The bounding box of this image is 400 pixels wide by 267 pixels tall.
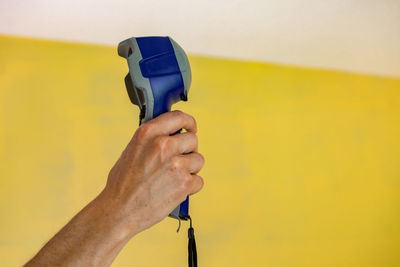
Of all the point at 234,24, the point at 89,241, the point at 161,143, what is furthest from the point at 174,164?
the point at 234,24

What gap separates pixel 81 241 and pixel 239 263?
1397 millimetres

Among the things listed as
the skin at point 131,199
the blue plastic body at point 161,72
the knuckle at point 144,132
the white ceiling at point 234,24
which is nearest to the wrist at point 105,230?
the skin at point 131,199

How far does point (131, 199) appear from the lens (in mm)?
492

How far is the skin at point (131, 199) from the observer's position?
0.47m

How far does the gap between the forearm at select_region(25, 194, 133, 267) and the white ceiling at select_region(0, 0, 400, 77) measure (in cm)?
116

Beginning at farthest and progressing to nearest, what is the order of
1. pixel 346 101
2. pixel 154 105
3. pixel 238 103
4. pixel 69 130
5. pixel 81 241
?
pixel 346 101, pixel 238 103, pixel 69 130, pixel 154 105, pixel 81 241

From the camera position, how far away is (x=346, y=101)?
2088 millimetres

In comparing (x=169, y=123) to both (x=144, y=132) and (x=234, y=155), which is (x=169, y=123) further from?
(x=234, y=155)

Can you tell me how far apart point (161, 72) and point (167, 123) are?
0.58 feet

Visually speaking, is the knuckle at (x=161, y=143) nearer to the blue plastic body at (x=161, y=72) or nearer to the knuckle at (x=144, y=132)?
the knuckle at (x=144, y=132)

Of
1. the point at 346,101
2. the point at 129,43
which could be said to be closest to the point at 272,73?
the point at 346,101

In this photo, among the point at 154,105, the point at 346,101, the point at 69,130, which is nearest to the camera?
the point at 154,105

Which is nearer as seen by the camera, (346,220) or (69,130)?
(69,130)

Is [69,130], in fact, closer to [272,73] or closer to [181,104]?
[181,104]
